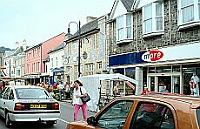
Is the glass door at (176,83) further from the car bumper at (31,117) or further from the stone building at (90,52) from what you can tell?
the car bumper at (31,117)

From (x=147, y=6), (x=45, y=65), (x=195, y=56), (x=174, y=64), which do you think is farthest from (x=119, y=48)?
(x=45, y=65)

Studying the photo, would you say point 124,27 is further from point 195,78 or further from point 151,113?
Result: point 151,113

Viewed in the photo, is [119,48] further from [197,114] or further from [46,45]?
[46,45]

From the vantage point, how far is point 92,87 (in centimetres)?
2323

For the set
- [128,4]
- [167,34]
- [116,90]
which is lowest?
[116,90]

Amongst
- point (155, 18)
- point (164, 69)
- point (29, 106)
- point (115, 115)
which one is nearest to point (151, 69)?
point (164, 69)

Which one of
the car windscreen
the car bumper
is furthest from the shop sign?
the car bumper

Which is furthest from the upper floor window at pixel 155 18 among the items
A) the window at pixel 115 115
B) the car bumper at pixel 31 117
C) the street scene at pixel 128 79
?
the window at pixel 115 115

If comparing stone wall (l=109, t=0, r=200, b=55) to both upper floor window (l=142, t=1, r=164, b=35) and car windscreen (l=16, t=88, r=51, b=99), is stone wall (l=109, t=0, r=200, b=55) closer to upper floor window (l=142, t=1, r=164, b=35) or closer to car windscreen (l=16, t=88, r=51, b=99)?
upper floor window (l=142, t=1, r=164, b=35)

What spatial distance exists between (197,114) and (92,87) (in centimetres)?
1908

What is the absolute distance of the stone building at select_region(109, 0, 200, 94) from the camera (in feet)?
65.4

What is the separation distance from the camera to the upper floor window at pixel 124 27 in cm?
2638

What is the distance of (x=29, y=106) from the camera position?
40.3 feet

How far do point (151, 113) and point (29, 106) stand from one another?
8.03 meters
